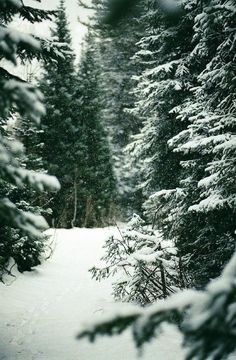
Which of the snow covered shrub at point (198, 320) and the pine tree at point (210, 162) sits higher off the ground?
the pine tree at point (210, 162)

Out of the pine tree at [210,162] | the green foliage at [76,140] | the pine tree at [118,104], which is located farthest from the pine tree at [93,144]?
the pine tree at [210,162]

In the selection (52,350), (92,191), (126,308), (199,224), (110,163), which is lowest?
(52,350)

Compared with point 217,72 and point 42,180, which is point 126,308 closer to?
point 42,180

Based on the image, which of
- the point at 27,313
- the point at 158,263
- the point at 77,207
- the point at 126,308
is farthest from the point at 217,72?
the point at 77,207

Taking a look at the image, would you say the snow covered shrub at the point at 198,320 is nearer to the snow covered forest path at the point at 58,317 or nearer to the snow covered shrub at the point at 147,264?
the snow covered forest path at the point at 58,317

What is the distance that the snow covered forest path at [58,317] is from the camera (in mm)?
5094

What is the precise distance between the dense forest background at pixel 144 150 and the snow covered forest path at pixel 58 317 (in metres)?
0.47

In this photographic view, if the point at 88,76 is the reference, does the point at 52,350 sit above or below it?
below

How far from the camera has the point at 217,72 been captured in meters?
6.74

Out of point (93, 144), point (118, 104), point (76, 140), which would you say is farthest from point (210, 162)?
point (118, 104)

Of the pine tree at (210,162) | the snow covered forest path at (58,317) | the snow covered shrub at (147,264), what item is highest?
the pine tree at (210,162)

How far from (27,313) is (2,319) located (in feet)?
1.83

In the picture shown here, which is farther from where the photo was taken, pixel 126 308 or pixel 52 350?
pixel 52 350

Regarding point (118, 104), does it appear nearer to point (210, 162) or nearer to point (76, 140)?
point (76, 140)
